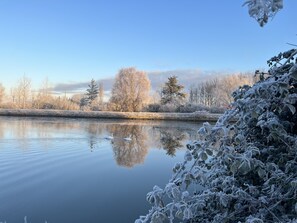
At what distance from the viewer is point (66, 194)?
6992 mm

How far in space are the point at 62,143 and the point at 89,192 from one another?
7.76 m

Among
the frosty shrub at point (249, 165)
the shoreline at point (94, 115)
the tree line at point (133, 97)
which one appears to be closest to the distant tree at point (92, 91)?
the tree line at point (133, 97)

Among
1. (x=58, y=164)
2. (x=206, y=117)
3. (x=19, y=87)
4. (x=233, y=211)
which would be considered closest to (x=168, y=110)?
(x=206, y=117)

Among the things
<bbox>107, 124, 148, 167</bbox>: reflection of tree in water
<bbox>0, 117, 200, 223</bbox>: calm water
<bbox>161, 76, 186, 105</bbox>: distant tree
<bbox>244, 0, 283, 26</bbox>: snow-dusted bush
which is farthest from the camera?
<bbox>161, 76, 186, 105</bbox>: distant tree

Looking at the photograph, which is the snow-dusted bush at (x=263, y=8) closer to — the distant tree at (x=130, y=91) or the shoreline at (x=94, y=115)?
the shoreline at (x=94, y=115)

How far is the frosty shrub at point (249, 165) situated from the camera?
134 centimetres

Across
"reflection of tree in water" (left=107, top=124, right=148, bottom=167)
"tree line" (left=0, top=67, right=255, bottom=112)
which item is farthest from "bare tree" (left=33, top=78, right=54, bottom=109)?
"reflection of tree in water" (left=107, top=124, right=148, bottom=167)

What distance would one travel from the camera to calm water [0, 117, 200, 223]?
590cm

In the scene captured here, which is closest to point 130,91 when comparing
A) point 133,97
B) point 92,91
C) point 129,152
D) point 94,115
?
point 133,97

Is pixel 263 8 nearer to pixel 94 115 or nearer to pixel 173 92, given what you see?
pixel 94 115

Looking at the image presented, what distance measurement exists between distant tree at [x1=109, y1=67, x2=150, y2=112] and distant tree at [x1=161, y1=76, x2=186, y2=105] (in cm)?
397

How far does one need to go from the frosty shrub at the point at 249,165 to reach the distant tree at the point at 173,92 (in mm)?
45484

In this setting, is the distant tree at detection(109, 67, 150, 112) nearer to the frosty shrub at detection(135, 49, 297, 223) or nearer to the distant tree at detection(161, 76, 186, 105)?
the distant tree at detection(161, 76, 186, 105)

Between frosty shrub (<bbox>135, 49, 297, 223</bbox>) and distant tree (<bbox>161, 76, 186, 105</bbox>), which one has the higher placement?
distant tree (<bbox>161, 76, 186, 105</bbox>)
